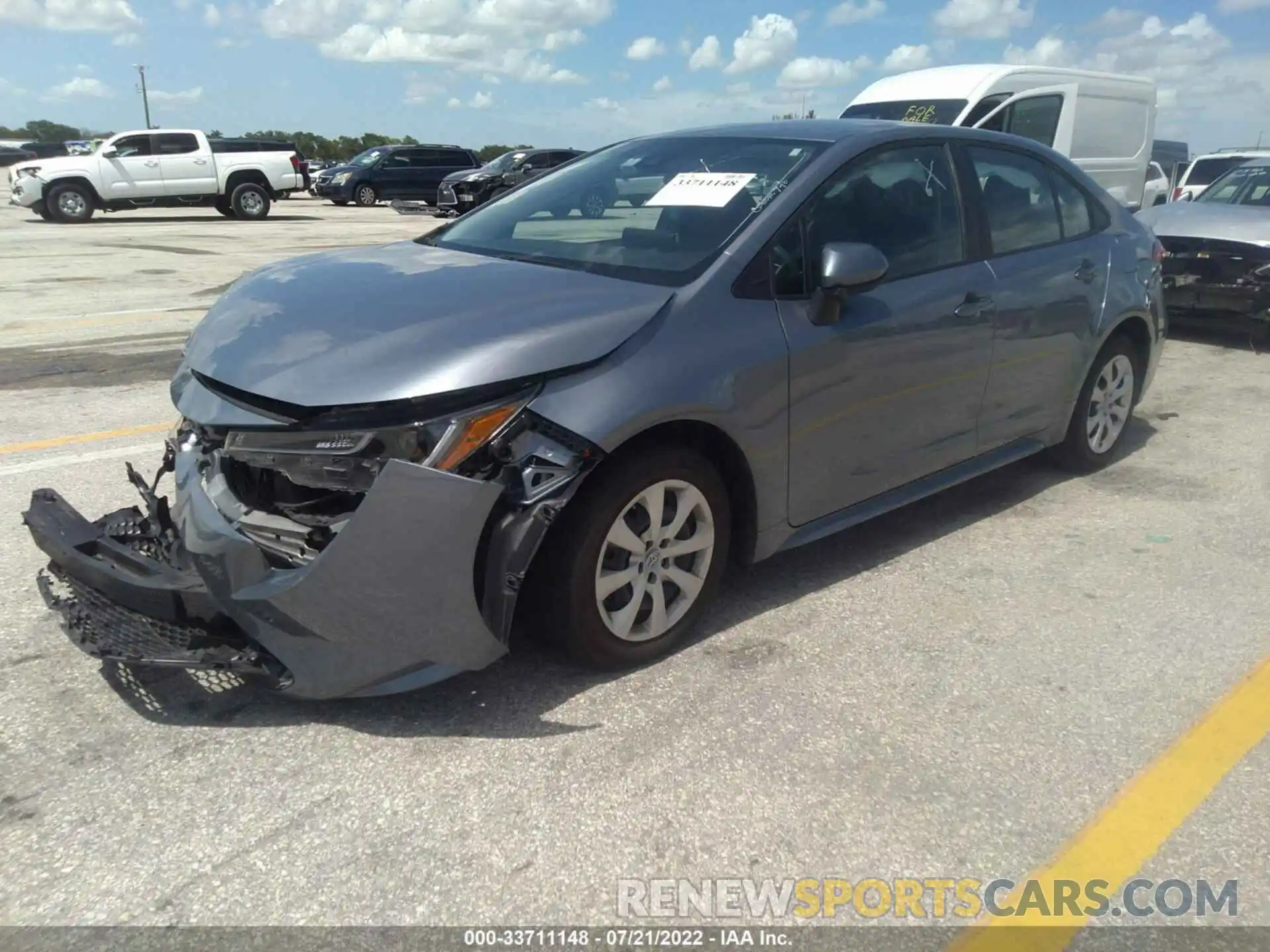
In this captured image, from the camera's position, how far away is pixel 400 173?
2748 cm

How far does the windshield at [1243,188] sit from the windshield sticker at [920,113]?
3186mm

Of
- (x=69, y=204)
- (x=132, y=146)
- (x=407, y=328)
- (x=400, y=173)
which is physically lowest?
(x=407, y=328)

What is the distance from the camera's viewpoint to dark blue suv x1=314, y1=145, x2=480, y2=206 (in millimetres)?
27219

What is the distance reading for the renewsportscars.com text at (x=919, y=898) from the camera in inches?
87.8

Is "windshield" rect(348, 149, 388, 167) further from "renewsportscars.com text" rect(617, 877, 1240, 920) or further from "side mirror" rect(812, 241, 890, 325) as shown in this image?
"renewsportscars.com text" rect(617, 877, 1240, 920)

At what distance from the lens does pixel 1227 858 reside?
94.6 inches

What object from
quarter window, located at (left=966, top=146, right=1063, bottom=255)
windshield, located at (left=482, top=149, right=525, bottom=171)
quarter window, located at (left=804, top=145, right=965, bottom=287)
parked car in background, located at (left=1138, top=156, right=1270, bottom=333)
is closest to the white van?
parked car in background, located at (left=1138, top=156, right=1270, bottom=333)

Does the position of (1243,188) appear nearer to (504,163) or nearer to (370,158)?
(504,163)

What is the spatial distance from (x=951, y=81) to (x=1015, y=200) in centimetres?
833

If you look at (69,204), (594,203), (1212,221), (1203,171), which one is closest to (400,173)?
(69,204)

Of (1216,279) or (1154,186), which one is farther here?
(1154,186)

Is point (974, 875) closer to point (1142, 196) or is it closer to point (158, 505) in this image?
point (158, 505)

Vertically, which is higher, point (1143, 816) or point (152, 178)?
point (152, 178)

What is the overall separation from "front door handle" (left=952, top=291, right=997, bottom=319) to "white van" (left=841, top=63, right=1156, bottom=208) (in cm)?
772
